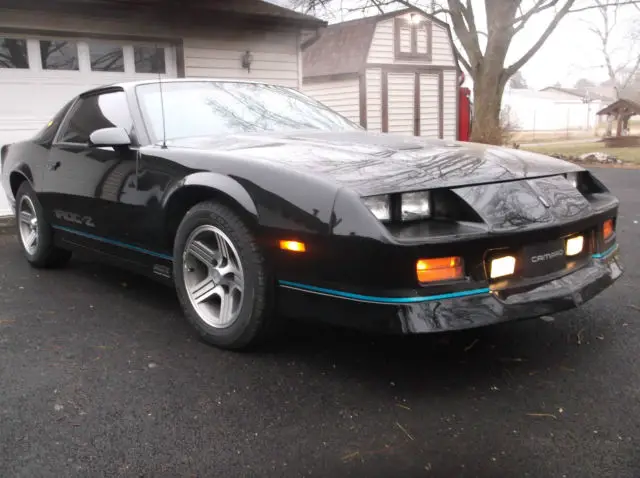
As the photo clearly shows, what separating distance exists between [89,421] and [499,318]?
5.38 ft

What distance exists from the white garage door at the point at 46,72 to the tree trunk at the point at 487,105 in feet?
31.3

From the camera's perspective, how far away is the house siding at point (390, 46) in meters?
18.5

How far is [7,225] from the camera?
7.04 meters

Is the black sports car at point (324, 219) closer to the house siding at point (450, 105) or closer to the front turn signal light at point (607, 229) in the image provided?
the front turn signal light at point (607, 229)

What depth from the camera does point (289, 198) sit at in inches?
98.7

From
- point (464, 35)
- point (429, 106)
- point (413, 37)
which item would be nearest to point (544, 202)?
point (464, 35)

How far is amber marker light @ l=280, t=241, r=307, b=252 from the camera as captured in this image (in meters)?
2.48

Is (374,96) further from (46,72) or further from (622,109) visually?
(46,72)

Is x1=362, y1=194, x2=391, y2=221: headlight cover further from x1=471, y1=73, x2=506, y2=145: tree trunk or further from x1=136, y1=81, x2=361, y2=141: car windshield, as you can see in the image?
x1=471, y1=73, x2=506, y2=145: tree trunk

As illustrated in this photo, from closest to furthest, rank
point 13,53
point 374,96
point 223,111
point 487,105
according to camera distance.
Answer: point 223,111, point 13,53, point 487,105, point 374,96

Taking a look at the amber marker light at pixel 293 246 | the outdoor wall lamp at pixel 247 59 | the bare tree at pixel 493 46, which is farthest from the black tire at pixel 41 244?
the bare tree at pixel 493 46

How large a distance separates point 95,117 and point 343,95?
623 inches

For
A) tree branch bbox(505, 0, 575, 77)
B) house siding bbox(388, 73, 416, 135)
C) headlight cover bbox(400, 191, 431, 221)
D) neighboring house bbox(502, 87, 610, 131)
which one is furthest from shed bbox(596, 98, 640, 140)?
neighboring house bbox(502, 87, 610, 131)

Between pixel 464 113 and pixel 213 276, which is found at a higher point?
pixel 464 113
